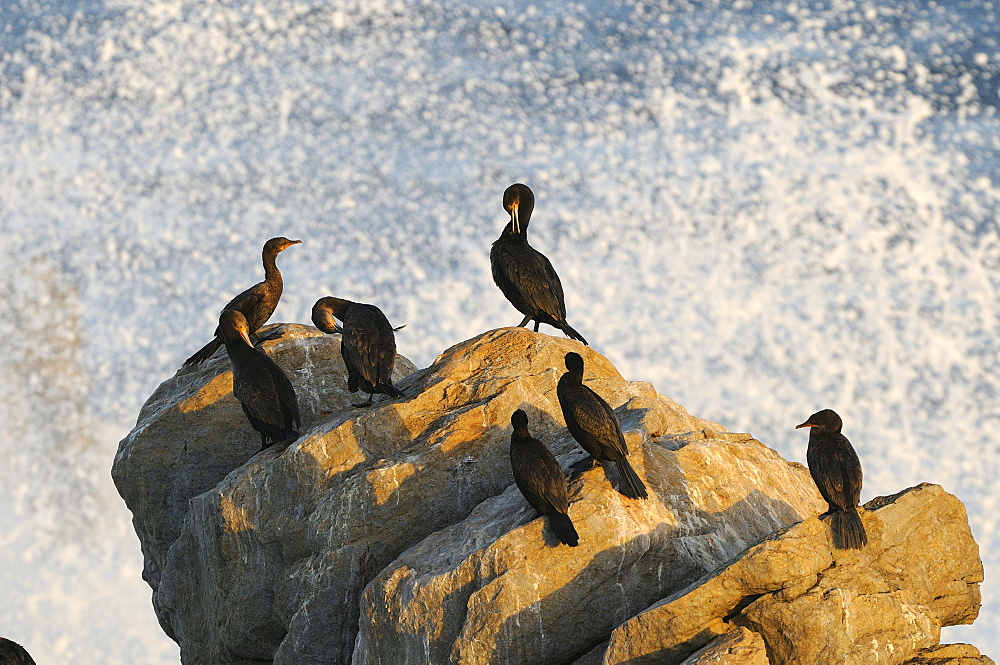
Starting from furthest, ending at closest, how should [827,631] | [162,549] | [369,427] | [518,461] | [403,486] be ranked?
[162,549]
[369,427]
[403,486]
[518,461]
[827,631]

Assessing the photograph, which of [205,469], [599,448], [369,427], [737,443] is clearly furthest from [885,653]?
[205,469]

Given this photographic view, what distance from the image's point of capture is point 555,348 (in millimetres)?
12766

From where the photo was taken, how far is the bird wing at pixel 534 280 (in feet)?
42.4

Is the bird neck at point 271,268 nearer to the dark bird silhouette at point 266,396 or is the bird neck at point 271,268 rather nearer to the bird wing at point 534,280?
the dark bird silhouette at point 266,396

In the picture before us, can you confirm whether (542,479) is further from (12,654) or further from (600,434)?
(12,654)

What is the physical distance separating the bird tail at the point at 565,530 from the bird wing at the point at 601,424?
2.54ft

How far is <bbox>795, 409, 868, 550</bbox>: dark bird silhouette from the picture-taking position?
8.81 metres

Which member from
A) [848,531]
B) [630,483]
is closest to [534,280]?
[630,483]

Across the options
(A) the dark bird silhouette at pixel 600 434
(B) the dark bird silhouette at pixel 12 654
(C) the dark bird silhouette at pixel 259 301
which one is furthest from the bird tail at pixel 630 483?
(B) the dark bird silhouette at pixel 12 654

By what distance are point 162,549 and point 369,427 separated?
471 cm

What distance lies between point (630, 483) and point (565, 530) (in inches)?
32.2

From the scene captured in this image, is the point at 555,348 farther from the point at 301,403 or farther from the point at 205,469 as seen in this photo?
the point at 205,469

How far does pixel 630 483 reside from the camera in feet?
31.7

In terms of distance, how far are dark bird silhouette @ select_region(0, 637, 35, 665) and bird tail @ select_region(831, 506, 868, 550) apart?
9.16 m
